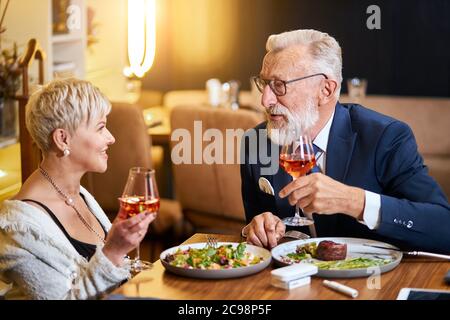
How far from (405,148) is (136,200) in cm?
101

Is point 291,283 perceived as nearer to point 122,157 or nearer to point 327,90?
point 327,90

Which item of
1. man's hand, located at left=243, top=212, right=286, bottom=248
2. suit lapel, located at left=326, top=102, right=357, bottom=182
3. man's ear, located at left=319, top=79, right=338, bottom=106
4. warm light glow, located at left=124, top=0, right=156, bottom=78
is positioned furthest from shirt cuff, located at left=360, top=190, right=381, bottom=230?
warm light glow, located at left=124, top=0, right=156, bottom=78

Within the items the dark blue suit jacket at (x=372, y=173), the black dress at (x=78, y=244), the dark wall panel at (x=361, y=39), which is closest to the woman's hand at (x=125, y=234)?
the black dress at (x=78, y=244)

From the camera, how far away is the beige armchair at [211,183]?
14.0ft

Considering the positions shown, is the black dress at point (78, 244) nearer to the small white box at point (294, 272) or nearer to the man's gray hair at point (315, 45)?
the small white box at point (294, 272)

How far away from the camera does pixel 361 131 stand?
2.68m

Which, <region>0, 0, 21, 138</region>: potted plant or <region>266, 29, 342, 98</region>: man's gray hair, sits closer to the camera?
<region>266, 29, 342, 98</region>: man's gray hair

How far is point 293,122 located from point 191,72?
3.78 metres

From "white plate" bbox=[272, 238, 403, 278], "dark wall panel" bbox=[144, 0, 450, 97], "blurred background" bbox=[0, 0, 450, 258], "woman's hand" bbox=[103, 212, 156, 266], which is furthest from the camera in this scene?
"dark wall panel" bbox=[144, 0, 450, 97]

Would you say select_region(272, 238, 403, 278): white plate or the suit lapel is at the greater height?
the suit lapel

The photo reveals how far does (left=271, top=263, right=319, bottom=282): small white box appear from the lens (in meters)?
1.95

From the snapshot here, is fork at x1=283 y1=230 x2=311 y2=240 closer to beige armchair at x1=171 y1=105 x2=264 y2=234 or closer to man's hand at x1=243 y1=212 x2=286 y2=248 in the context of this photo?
man's hand at x1=243 y1=212 x2=286 y2=248

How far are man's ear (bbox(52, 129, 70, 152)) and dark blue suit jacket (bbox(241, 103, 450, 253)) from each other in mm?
675
